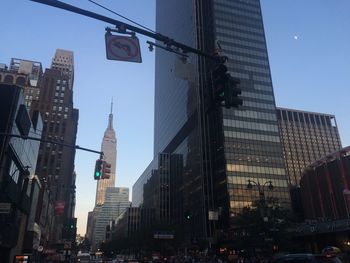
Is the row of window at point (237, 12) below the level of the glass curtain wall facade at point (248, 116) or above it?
above

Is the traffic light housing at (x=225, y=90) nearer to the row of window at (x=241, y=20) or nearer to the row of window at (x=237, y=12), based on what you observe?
the row of window at (x=241, y=20)

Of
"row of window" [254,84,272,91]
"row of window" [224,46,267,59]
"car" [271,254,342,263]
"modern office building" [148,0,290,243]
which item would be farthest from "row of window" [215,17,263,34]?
"car" [271,254,342,263]

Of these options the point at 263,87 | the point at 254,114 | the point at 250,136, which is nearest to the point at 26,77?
the point at 254,114

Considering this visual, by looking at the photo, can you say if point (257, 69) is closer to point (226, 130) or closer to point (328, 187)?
point (226, 130)

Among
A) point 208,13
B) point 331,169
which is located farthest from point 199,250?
point 208,13

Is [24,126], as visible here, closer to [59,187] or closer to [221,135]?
[221,135]

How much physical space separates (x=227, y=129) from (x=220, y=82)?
99.3 m

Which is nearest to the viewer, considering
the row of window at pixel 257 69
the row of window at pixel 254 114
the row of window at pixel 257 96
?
the row of window at pixel 254 114

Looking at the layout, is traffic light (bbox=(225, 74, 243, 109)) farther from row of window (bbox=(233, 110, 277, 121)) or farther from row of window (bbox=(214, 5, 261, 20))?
row of window (bbox=(214, 5, 261, 20))

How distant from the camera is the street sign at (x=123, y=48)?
10195 mm

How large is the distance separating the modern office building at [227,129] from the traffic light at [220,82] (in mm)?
85303

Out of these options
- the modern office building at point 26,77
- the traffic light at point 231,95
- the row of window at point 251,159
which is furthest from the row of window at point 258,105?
the traffic light at point 231,95

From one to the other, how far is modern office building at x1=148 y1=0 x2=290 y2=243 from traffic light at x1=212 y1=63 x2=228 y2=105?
280 feet

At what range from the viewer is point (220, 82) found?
442 inches
